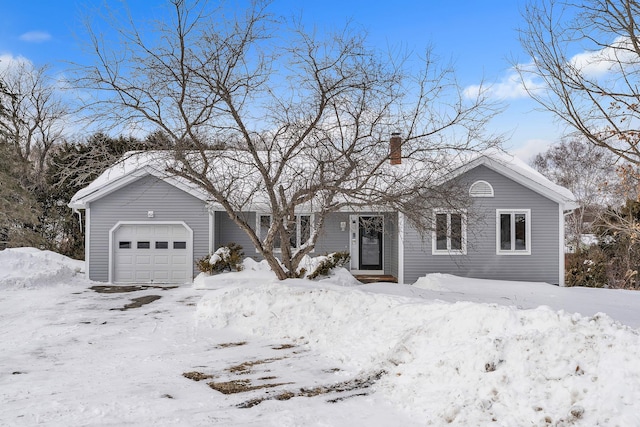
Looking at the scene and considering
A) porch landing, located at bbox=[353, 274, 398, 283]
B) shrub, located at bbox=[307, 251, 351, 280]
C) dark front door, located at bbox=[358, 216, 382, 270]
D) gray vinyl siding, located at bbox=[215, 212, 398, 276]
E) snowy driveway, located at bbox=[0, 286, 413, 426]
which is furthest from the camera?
dark front door, located at bbox=[358, 216, 382, 270]

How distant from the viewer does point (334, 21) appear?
29.1ft

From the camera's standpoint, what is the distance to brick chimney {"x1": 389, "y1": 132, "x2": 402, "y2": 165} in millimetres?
9367

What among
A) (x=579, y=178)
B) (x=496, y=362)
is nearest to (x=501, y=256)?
(x=496, y=362)

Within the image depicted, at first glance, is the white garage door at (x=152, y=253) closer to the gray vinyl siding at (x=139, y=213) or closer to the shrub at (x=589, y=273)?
the gray vinyl siding at (x=139, y=213)

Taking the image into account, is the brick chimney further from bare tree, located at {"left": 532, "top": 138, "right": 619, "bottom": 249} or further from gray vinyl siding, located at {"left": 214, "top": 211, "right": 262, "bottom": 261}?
bare tree, located at {"left": 532, "top": 138, "right": 619, "bottom": 249}

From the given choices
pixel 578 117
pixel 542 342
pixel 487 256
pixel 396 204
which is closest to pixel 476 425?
pixel 542 342

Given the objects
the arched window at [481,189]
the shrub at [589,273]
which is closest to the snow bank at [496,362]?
the arched window at [481,189]

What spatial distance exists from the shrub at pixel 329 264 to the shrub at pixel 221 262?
2.56m

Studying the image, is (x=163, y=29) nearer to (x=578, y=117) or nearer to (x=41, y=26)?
(x=41, y=26)

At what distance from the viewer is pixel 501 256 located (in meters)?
15.6

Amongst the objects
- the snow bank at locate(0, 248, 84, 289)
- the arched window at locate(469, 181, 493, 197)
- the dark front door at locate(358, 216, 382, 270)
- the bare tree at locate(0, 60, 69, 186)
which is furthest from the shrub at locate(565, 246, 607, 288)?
the bare tree at locate(0, 60, 69, 186)

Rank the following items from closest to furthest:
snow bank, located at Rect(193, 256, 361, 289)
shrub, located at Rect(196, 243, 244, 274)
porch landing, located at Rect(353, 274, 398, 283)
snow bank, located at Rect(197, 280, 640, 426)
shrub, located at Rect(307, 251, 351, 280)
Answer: snow bank, located at Rect(197, 280, 640, 426) → snow bank, located at Rect(193, 256, 361, 289) → shrub, located at Rect(307, 251, 351, 280) → shrub, located at Rect(196, 243, 244, 274) → porch landing, located at Rect(353, 274, 398, 283)

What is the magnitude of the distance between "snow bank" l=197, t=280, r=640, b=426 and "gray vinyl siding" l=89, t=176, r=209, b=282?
990cm

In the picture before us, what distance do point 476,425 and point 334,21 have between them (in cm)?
732
